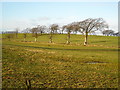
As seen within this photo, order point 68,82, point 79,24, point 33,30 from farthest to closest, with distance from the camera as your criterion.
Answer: point 33,30, point 79,24, point 68,82

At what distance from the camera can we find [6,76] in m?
8.27

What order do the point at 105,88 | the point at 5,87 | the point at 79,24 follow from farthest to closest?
the point at 79,24 < the point at 105,88 < the point at 5,87

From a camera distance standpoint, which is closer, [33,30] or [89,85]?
[89,85]

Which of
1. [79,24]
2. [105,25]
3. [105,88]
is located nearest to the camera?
[105,88]

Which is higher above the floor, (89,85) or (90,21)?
(90,21)

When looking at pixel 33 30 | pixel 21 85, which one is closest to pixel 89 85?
pixel 21 85

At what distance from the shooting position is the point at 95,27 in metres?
49.5

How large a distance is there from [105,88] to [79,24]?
152 feet

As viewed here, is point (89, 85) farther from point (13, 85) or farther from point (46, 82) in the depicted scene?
point (13, 85)

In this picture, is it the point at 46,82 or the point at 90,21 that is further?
Result: the point at 90,21

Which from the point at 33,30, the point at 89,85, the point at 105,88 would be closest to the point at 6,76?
the point at 89,85

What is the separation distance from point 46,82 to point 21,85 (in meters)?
1.58

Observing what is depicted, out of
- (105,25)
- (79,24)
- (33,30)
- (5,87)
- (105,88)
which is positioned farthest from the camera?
(33,30)

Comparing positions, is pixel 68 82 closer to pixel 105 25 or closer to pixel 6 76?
pixel 6 76
